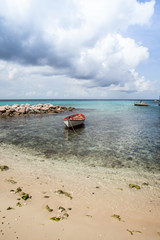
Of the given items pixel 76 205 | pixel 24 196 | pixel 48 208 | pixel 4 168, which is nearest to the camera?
pixel 48 208

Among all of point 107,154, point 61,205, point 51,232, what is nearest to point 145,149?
point 107,154

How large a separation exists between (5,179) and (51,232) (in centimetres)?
433

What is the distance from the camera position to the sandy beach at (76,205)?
158 inches

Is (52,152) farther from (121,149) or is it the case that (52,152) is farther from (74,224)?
(74,224)

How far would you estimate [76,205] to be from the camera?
17.3ft

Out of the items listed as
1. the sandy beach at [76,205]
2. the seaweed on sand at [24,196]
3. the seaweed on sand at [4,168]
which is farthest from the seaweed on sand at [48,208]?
the seaweed on sand at [4,168]

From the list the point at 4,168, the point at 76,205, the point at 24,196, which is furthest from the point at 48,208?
the point at 4,168

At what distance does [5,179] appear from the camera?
7.00 metres

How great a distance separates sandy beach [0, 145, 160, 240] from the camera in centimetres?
402

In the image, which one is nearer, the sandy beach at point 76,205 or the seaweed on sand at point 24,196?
the sandy beach at point 76,205

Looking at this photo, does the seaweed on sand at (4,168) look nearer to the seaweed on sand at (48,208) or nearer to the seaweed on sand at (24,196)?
the seaweed on sand at (24,196)

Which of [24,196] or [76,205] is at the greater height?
[24,196]

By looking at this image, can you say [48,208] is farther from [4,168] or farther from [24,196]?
[4,168]

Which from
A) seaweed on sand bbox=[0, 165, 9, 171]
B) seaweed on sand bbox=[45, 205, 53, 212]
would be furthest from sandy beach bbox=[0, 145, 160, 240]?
seaweed on sand bbox=[0, 165, 9, 171]
